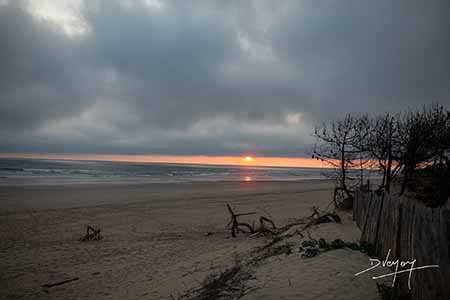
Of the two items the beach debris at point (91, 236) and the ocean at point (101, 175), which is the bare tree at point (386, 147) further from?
the ocean at point (101, 175)

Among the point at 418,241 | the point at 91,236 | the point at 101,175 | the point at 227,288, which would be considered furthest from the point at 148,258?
the point at 101,175

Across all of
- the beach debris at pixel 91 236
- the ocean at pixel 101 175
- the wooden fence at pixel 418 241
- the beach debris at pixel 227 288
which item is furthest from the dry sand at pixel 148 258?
the ocean at pixel 101 175

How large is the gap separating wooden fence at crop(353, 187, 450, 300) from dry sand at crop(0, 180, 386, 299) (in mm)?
533

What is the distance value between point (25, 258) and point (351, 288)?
8.96 m

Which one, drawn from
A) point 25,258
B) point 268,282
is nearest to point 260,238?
point 268,282

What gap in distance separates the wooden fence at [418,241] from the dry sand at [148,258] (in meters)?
0.53

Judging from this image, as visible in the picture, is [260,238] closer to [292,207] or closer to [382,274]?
[382,274]

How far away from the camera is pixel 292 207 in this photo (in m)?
17.2

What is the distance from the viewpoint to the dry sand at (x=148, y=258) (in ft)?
14.2

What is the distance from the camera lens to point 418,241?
335 centimetres

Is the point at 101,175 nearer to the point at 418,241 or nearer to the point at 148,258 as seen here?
the point at 148,258

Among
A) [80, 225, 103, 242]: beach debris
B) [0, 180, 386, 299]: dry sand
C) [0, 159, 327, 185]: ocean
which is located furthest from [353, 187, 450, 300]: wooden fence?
[0, 159, 327, 185]: ocean

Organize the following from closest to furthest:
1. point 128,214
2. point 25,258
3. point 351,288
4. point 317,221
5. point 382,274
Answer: point 351,288 → point 382,274 → point 25,258 → point 317,221 → point 128,214

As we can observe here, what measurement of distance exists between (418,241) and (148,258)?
23.0 ft
